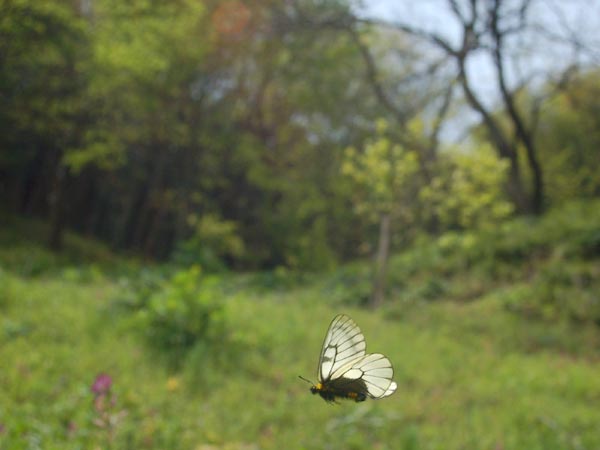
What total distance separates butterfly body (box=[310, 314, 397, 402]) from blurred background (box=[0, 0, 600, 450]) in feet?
1.33

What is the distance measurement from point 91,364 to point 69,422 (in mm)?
1149

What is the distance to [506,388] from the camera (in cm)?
505

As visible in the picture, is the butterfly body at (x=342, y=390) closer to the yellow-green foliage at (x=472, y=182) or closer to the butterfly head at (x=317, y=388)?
the butterfly head at (x=317, y=388)

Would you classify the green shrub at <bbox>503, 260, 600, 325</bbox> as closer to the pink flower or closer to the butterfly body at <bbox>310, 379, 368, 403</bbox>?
the pink flower

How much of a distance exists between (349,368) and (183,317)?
4.53 meters

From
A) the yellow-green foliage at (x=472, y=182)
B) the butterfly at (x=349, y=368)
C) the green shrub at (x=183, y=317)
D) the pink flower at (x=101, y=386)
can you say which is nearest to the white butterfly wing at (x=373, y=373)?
the butterfly at (x=349, y=368)

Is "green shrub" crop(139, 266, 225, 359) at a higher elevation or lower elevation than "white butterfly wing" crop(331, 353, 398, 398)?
Answer: lower

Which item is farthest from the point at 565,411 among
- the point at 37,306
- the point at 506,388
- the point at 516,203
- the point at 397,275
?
the point at 516,203

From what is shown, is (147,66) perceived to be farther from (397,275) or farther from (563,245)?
(563,245)

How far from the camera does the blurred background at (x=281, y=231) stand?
13.3 feet

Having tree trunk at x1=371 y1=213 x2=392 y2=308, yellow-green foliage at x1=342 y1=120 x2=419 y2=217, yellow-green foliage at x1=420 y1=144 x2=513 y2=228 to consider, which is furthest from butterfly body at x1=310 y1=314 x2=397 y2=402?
tree trunk at x1=371 y1=213 x2=392 y2=308

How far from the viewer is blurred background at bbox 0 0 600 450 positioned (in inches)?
159

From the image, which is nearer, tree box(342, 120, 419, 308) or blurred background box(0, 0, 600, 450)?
blurred background box(0, 0, 600, 450)

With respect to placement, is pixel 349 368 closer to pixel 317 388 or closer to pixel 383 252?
pixel 317 388
